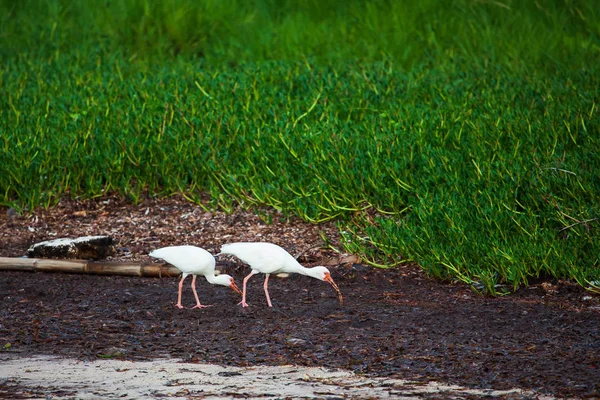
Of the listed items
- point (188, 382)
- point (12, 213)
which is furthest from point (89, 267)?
point (188, 382)

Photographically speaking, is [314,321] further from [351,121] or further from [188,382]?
[351,121]

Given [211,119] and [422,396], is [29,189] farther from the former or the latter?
[422,396]

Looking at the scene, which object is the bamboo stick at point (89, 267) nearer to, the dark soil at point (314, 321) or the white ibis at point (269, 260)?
the dark soil at point (314, 321)

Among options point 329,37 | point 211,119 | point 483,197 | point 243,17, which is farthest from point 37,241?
point 243,17

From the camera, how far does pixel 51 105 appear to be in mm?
9656

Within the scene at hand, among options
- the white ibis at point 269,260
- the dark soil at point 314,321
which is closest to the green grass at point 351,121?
the dark soil at point 314,321

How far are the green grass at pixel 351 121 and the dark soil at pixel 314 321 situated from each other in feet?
0.82

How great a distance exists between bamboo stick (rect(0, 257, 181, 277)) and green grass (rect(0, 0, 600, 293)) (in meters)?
1.26

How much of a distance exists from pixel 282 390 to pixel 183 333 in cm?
129

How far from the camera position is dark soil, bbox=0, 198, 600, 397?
461 cm

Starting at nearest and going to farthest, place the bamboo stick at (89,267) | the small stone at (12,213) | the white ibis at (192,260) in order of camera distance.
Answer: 1. the white ibis at (192,260)
2. the bamboo stick at (89,267)
3. the small stone at (12,213)

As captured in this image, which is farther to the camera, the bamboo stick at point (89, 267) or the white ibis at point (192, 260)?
the bamboo stick at point (89, 267)

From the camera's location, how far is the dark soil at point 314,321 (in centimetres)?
461

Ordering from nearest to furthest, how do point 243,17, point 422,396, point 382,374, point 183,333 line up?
1. point 422,396
2. point 382,374
3. point 183,333
4. point 243,17
